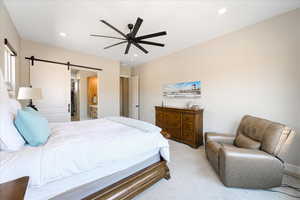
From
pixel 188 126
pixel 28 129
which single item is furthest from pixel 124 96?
pixel 28 129

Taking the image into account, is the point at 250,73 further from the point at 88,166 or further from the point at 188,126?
the point at 88,166

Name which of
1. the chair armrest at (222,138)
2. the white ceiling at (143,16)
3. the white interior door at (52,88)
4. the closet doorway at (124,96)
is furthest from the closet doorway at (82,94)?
the chair armrest at (222,138)

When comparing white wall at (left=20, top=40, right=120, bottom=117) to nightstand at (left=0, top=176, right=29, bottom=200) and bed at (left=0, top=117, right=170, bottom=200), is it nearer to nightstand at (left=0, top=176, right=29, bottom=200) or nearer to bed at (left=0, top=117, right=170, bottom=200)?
bed at (left=0, top=117, right=170, bottom=200)

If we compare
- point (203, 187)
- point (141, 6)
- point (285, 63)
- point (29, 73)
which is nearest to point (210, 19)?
point (141, 6)

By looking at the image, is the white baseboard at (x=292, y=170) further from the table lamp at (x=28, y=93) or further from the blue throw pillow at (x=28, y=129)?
the table lamp at (x=28, y=93)

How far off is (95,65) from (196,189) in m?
4.36

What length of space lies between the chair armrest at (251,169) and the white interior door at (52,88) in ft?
13.7

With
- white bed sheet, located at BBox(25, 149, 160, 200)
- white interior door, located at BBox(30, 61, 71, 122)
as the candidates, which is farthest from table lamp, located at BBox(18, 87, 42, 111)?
white bed sheet, located at BBox(25, 149, 160, 200)

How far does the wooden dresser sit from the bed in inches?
56.0

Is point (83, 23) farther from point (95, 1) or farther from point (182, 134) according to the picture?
point (182, 134)

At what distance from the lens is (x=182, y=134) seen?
3.26m

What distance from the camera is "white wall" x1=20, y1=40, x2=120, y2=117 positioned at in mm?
3105

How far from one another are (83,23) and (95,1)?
0.73m

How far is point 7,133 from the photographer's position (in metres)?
1.04
